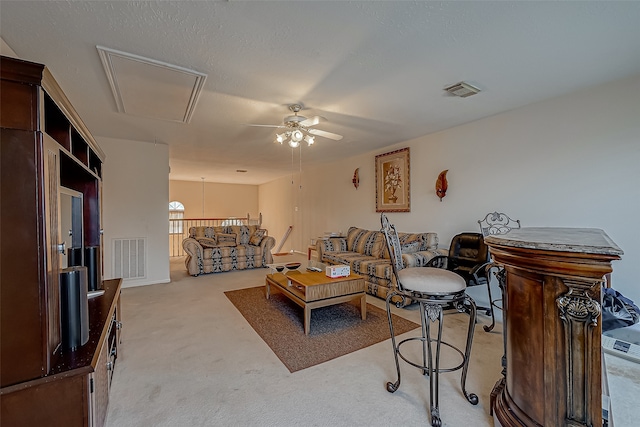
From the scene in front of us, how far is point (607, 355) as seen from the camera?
1.81 metres

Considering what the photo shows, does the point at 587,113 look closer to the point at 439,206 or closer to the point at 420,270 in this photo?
the point at 439,206

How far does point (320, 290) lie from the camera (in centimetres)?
279

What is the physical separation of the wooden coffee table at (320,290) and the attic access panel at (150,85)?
2.18m

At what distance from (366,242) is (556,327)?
12.1 ft

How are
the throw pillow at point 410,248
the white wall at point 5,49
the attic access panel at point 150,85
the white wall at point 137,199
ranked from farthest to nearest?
the white wall at point 137,199 < the throw pillow at point 410,248 < the attic access panel at point 150,85 < the white wall at point 5,49

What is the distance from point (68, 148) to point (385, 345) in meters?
2.67

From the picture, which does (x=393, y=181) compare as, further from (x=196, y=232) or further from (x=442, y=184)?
(x=196, y=232)

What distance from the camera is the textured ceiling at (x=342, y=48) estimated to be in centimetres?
159

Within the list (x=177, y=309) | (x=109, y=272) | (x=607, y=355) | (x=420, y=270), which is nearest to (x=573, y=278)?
(x=420, y=270)

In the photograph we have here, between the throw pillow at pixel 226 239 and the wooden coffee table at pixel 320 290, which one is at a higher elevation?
the throw pillow at pixel 226 239

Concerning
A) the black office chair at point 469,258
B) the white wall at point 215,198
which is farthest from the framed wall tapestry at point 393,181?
the white wall at point 215,198

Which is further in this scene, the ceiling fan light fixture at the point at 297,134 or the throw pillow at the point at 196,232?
the throw pillow at the point at 196,232

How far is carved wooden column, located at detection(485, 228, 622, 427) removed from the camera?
1.00m

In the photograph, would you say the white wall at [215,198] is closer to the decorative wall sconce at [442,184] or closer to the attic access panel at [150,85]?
the attic access panel at [150,85]
